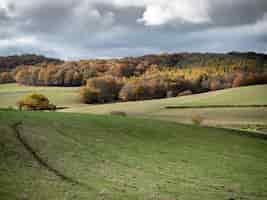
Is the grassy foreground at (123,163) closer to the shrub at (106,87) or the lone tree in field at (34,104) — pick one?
the lone tree in field at (34,104)

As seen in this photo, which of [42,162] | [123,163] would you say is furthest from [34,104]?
[42,162]

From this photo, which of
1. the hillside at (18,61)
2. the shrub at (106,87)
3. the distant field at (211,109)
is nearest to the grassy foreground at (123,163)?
the distant field at (211,109)

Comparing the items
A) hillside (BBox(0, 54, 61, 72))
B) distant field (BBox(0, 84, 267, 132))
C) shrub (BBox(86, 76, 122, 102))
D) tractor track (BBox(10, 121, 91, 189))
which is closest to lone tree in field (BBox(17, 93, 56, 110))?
distant field (BBox(0, 84, 267, 132))

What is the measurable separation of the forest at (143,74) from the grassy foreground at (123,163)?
7512cm

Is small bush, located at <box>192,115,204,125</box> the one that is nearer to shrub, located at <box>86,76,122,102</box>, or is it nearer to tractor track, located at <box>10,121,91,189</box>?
tractor track, located at <box>10,121,91,189</box>

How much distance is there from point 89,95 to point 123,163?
8420 cm

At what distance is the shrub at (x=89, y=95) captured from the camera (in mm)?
100562

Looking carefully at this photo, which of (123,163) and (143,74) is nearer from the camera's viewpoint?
(123,163)

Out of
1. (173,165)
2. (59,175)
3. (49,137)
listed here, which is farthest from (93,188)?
(49,137)

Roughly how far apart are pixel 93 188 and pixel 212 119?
50819 millimetres

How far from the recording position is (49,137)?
21.2 metres

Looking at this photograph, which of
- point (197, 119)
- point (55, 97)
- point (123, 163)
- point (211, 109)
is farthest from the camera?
point (55, 97)

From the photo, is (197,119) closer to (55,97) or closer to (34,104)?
(34,104)

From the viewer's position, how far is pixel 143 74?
474 feet
